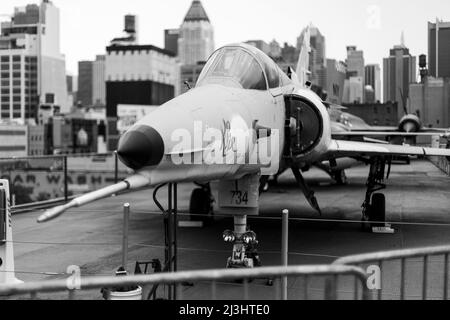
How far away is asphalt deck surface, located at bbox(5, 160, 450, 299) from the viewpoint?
7.47m

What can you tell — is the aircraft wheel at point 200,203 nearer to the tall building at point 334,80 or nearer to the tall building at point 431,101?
the tall building at point 334,80

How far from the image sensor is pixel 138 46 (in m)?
199

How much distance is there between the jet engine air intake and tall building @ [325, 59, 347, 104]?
51.7 ft

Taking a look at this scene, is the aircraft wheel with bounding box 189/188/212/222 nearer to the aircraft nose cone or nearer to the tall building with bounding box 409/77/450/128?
the aircraft nose cone

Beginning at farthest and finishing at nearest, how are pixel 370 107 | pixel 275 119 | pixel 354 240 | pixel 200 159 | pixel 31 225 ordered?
pixel 370 107 → pixel 31 225 → pixel 354 240 → pixel 275 119 → pixel 200 159

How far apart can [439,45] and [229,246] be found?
19.4m

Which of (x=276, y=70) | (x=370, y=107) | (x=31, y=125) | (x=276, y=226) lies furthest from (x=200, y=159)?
(x=31, y=125)

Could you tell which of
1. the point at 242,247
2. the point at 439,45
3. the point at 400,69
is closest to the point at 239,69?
the point at 242,247

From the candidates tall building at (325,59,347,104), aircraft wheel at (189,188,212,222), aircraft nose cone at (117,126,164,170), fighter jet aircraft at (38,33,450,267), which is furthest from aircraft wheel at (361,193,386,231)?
tall building at (325,59,347,104)

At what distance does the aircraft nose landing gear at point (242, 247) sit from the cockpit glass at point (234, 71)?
1.85 meters

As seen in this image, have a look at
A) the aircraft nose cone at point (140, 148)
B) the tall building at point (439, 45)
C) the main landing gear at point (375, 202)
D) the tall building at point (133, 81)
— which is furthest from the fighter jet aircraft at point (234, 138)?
the tall building at point (133, 81)

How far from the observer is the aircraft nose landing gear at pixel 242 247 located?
7.10m

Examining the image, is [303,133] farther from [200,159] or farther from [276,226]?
[200,159]
